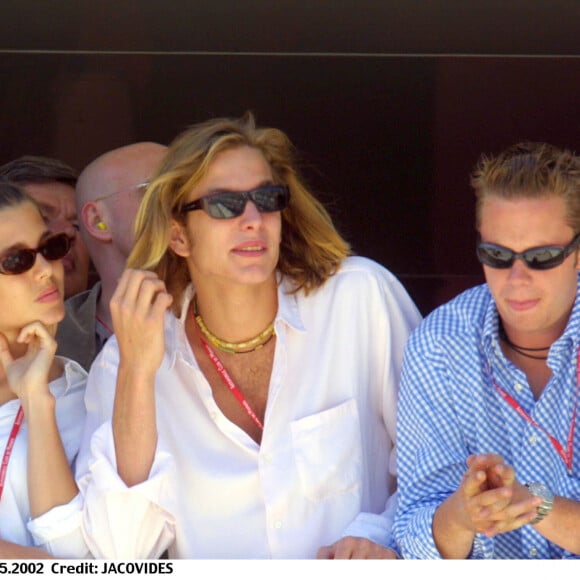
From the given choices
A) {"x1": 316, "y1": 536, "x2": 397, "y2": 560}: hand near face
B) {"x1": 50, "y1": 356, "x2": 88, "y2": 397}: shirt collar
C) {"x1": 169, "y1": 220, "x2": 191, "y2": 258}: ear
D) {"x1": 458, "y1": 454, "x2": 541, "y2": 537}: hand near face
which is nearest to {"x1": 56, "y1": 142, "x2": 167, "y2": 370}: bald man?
{"x1": 50, "y1": 356, "x2": 88, "y2": 397}: shirt collar

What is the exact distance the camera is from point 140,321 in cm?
264

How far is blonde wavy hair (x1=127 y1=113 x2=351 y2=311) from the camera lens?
285cm

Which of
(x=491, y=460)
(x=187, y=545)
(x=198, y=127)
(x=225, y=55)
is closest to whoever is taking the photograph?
(x=491, y=460)

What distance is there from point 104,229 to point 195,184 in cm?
77

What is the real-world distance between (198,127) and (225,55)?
1876mm

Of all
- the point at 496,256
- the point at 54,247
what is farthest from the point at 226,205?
the point at 496,256

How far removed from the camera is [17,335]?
2.82 m

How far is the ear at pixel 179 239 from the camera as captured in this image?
114 inches

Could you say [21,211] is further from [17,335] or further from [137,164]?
[137,164]

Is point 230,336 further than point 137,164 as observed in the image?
No

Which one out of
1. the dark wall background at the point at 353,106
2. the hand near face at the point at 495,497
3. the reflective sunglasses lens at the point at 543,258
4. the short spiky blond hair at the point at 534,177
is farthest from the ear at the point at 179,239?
the dark wall background at the point at 353,106

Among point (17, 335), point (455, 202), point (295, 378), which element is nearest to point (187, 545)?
point (295, 378)

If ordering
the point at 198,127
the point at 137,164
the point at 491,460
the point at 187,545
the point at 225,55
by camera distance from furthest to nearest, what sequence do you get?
1. the point at 225,55
2. the point at 137,164
3. the point at 198,127
4. the point at 187,545
5. the point at 491,460

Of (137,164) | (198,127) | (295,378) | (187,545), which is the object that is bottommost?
(187,545)
